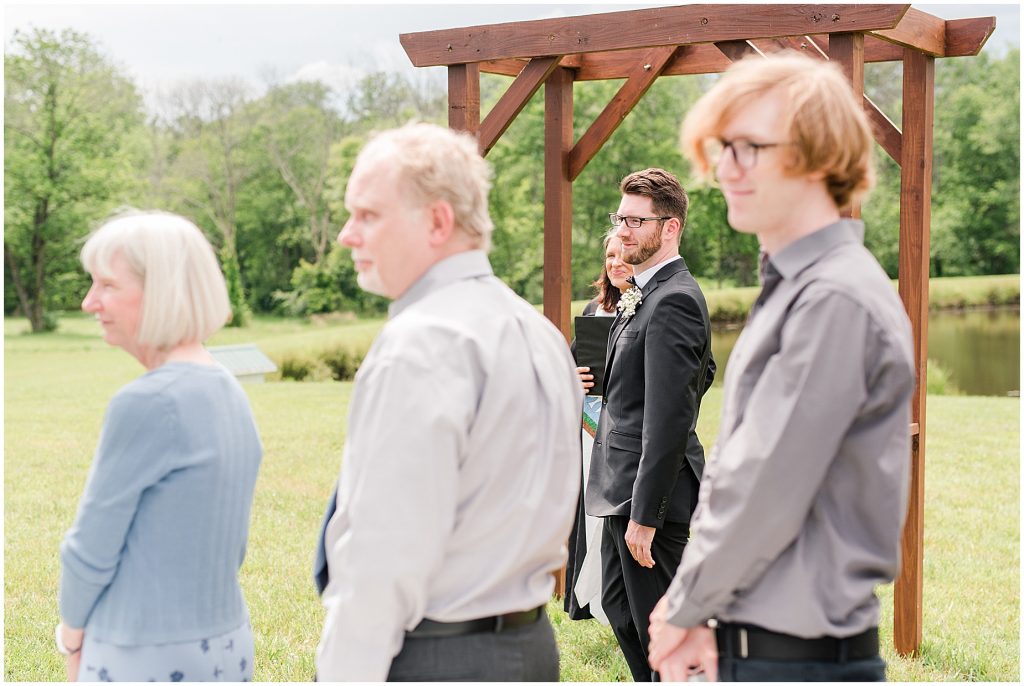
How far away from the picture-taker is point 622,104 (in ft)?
16.9

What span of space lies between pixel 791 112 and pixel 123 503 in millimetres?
1532

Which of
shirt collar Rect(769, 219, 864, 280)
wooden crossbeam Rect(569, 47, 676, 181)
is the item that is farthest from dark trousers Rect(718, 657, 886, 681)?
wooden crossbeam Rect(569, 47, 676, 181)

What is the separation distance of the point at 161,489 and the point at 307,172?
42768 millimetres

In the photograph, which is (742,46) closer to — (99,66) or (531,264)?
(531,264)

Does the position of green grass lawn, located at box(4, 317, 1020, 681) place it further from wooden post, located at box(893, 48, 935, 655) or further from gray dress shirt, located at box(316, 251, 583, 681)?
gray dress shirt, located at box(316, 251, 583, 681)

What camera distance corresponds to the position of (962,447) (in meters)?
12.1

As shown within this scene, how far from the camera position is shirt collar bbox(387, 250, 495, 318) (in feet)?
6.66

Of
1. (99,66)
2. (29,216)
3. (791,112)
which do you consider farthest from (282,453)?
(99,66)

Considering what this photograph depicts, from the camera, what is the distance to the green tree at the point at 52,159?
33188 mm

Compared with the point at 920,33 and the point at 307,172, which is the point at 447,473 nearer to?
the point at 920,33

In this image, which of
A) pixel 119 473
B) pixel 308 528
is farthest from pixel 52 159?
pixel 119 473

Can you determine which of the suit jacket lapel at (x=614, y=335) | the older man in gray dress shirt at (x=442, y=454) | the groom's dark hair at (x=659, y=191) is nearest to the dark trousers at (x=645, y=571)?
the suit jacket lapel at (x=614, y=335)

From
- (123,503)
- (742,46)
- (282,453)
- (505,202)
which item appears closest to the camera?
(123,503)

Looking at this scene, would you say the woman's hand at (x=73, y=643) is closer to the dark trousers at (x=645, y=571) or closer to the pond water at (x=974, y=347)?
the dark trousers at (x=645, y=571)
